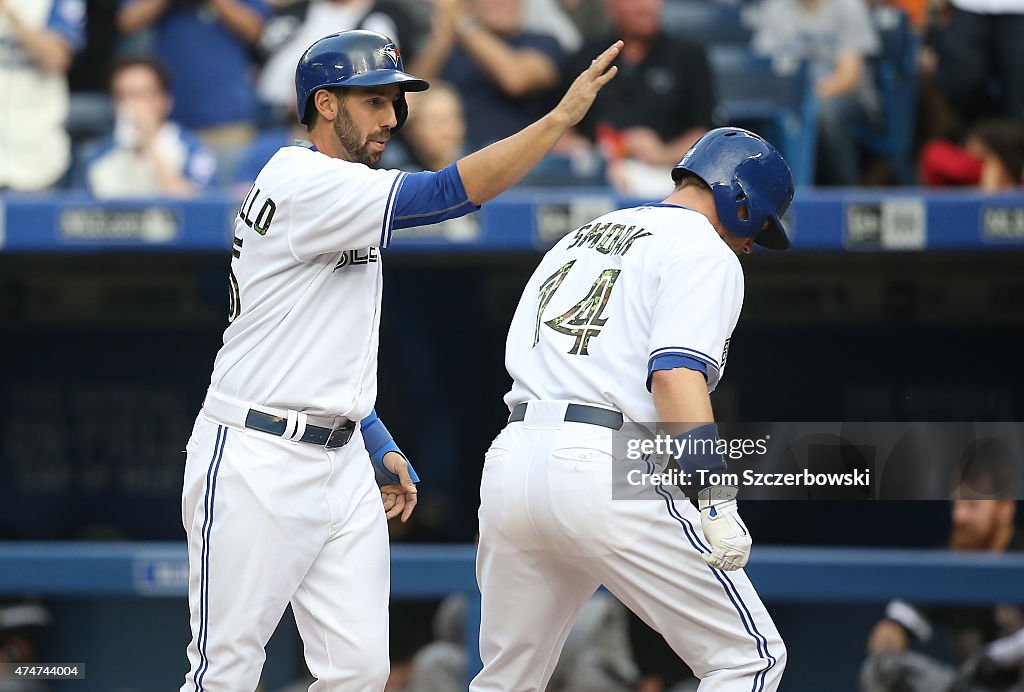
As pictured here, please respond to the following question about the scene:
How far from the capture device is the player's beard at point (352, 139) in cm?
299

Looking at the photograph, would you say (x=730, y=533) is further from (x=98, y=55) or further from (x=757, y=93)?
(x=98, y=55)

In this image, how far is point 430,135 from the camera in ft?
18.4

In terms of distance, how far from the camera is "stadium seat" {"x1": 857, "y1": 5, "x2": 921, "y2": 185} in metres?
5.98

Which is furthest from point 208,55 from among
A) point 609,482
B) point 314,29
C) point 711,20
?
point 609,482

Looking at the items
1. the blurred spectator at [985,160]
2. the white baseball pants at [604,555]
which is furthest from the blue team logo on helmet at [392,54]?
the blurred spectator at [985,160]

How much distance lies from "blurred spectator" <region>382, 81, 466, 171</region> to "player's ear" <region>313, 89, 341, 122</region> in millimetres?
2568

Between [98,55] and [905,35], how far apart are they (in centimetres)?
370

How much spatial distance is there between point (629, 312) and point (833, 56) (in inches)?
142

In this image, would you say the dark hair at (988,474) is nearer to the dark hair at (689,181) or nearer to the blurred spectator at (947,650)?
the blurred spectator at (947,650)

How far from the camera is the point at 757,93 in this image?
6.02 meters

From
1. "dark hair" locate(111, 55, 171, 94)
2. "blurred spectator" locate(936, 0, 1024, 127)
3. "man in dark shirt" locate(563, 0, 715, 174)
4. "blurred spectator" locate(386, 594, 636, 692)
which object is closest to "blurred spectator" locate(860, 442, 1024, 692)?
"blurred spectator" locate(386, 594, 636, 692)

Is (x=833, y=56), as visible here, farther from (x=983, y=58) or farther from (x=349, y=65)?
(x=349, y=65)

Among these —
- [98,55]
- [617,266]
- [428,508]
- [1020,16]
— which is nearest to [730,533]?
[617,266]

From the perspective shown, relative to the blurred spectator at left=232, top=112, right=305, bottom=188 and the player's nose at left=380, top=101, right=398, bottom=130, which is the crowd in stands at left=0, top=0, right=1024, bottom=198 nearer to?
the blurred spectator at left=232, top=112, right=305, bottom=188
